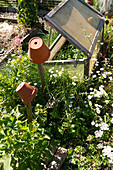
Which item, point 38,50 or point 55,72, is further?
point 55,72

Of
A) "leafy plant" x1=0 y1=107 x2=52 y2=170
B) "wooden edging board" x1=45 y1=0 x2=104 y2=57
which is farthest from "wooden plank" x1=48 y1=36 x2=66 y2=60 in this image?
"leafy plant" x1=0 y1=107 x2=52 y2=170

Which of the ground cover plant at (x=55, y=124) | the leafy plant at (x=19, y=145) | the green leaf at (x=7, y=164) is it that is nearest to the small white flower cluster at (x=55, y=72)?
the ground cover plant at (x=55, y=124)

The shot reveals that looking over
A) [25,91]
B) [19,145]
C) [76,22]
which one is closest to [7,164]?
[19,145]

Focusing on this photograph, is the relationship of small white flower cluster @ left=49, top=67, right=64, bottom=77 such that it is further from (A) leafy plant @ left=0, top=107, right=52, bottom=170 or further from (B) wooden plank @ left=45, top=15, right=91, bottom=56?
(A) leafy plant @ left=0, top=107, right=52, bottom=170

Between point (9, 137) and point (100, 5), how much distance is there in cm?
596

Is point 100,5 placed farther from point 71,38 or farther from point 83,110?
point 83,110

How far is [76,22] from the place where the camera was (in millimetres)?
3096

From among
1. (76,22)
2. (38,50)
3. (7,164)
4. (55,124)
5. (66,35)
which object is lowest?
(55,124)

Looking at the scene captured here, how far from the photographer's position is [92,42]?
309 centimetres

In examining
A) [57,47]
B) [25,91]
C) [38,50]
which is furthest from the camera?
[57,47]

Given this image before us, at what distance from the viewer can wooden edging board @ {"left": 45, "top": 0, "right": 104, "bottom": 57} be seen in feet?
9.05

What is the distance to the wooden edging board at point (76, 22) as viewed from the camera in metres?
2.76

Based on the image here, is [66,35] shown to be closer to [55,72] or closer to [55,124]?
[55,72]

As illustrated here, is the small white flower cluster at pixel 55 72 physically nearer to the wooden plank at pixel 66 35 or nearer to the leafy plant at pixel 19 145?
the wooden plank at pixel 66 35
